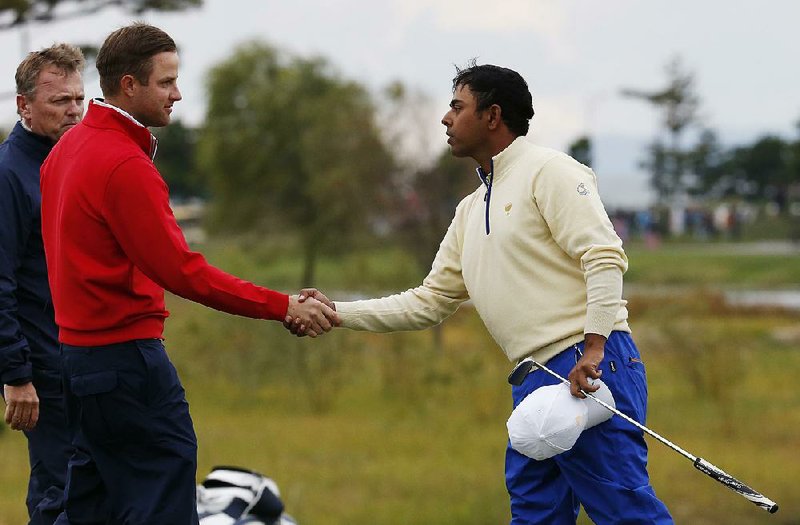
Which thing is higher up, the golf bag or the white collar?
the white collar

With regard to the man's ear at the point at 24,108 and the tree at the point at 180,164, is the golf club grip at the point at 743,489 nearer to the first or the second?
the man's ear at the point at 24,108

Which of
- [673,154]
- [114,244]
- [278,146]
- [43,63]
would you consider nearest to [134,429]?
[114,244]

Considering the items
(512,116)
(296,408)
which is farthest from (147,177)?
(296,408)

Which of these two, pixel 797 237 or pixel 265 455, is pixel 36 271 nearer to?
pixel 265 455

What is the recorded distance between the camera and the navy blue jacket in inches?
208

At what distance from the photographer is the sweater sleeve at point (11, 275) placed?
17.2ft

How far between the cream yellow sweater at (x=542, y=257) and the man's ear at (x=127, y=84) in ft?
4.38

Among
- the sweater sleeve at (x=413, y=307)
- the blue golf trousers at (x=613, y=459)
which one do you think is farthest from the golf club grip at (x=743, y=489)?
the sweater sleeve at (x=413, y=307)

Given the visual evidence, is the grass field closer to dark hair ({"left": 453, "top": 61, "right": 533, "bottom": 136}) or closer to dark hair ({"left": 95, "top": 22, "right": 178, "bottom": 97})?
dark hair ({"left": 453, "top": 61, "right": 533, "bottom": 136})

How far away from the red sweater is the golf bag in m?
2.17

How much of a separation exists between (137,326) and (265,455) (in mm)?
9348

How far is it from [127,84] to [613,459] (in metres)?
2.08

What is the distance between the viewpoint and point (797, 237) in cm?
5462

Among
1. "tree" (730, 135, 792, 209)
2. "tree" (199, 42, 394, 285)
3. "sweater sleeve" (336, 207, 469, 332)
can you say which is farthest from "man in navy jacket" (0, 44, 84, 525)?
"tree" (730, 135, 792, 209)
